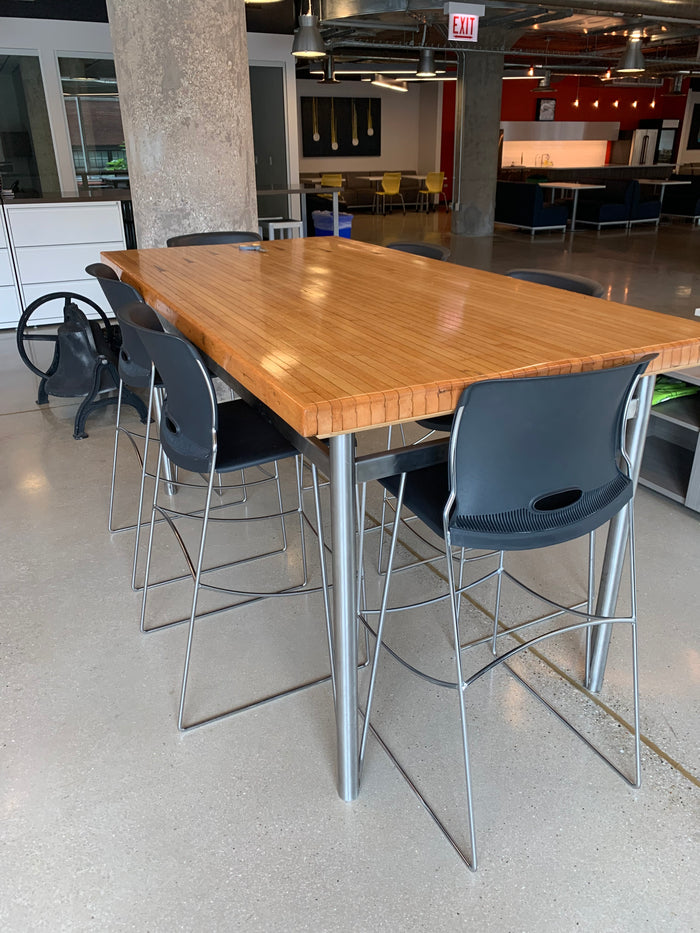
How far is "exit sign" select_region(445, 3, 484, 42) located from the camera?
7418 millimetres

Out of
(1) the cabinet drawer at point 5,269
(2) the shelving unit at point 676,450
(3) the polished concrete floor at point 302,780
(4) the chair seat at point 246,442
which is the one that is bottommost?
(3) the polished concrete floor at point 302,780

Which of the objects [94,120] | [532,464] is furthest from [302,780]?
[94,120]

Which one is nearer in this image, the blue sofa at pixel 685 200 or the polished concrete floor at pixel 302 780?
the polished concrete floor at pixel 302 780

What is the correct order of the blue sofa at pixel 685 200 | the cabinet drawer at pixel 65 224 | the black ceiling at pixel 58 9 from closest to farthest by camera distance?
the cabinet drawer at pixel 65 224 → the black ceiling at pixel 58 9 → the blue sofa at pixel 685 200

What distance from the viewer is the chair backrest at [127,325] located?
211 cm

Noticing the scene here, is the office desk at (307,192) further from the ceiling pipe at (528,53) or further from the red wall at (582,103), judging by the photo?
the red wall at (582,103)

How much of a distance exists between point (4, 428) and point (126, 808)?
2952 millimetres

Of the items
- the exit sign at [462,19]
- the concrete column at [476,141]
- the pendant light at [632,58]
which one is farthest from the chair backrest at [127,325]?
the concrete column at [476,141]

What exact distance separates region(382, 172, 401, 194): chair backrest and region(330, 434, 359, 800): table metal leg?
1547 centimetres

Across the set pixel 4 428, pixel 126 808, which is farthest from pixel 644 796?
pixel 4 428

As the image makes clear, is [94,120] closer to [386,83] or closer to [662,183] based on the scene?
[386,83]

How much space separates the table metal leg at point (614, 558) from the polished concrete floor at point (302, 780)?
4.2 inches

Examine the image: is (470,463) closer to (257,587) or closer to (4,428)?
(257,587)

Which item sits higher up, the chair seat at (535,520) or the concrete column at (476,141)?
the concrete column at (476,141)
